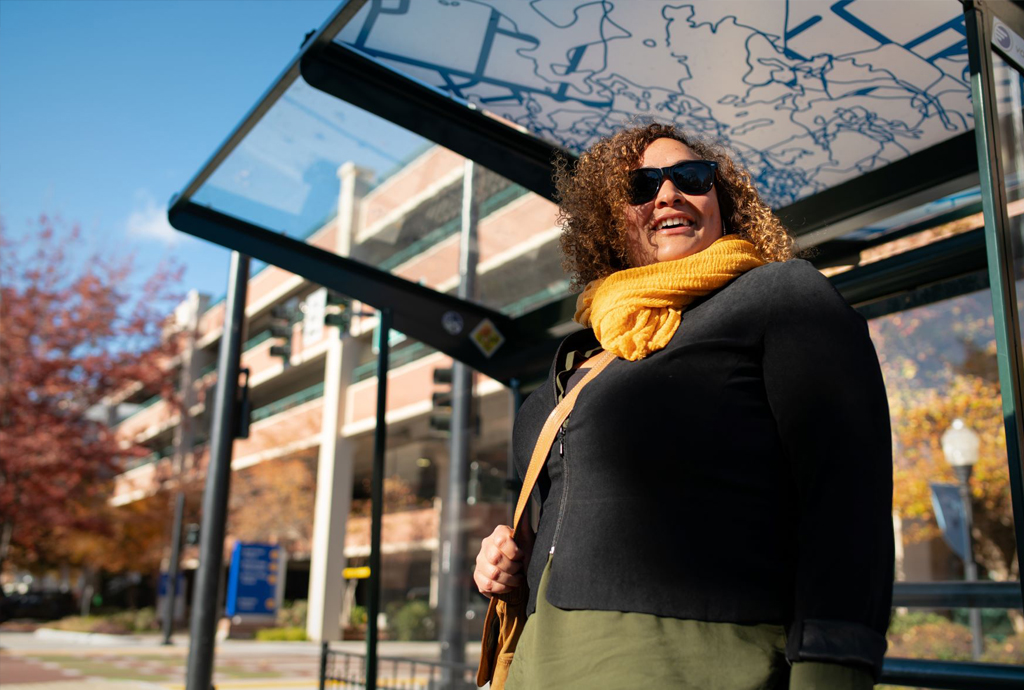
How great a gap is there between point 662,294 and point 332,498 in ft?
91.9

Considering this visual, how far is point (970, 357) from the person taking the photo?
41.2ft

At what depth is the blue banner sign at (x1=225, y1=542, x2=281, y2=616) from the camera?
66.5 feet

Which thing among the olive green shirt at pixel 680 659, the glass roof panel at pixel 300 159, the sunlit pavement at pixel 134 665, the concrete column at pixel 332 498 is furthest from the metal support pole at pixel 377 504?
the concrete column at pixel 332 498

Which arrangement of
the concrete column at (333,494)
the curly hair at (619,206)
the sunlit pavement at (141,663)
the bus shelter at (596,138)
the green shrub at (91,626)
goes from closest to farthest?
1. the curly hair at (619,206)
2. the bus shelter at (596,138)
3. the sunlit pavement at (141,663)
4. the green shrub at (91,626)
5. the concrete column at (333,494)

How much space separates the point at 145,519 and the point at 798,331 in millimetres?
30961

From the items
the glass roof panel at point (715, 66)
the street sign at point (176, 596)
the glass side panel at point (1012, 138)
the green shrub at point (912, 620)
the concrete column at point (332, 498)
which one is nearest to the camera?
the glass side panel at point (1012, 138)

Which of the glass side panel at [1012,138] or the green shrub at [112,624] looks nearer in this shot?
the glass side panel at [1012,138]

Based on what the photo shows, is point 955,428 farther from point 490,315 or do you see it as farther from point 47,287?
point 47,287

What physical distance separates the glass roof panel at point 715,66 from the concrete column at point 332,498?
23.9 m

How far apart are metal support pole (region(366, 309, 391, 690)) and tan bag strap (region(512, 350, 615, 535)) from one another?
122 inches

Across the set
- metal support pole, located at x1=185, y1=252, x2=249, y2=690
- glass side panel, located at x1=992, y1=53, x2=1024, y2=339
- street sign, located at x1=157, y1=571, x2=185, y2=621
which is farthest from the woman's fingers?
street sign, located at x1=157, y1=571, x2=185, y2=621

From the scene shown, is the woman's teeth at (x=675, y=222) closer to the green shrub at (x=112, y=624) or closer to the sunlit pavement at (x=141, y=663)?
the sunlit pavement at (x=141, y=663)

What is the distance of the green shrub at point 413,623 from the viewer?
2336 centimetres

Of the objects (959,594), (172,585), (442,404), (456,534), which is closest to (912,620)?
(959,594)
